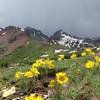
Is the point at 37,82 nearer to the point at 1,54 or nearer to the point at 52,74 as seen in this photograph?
→ the point at 52,74

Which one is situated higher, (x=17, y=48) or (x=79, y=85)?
(x=17, y=48)

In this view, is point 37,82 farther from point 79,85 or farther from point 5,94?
point 79,85

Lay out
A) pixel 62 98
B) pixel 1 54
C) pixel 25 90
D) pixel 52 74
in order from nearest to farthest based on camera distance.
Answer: pixel 62 98 → pixel 25 90 → pixel 52 74 → pixel 1 54

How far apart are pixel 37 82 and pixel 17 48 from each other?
182 m

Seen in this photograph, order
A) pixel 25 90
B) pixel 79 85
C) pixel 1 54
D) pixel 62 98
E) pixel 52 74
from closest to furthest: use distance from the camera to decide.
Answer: pixel 62 98 < pixel 79 85 < pixel 25 90 < pixel 52 74 < pixel 1 54

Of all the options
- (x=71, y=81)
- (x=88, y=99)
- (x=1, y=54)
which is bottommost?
(x=88, y=99)

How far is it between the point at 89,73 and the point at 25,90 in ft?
7.57

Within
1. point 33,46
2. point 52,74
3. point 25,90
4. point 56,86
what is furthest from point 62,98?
point 33,46

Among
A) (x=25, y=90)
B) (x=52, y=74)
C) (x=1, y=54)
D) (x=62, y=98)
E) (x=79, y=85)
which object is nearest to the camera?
(x=62, y=98)

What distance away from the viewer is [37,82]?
1329 cm

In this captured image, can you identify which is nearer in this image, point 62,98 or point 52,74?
point 62,98

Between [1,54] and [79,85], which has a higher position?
[1,54]

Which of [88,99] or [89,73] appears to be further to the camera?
[89,73]

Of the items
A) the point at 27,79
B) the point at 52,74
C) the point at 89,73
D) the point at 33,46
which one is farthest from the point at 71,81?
the point at 33,46
